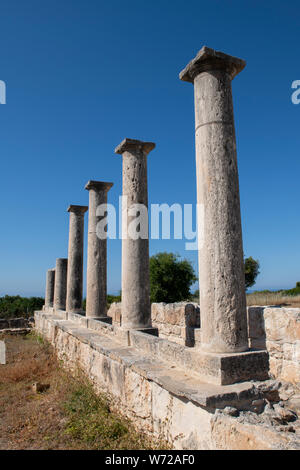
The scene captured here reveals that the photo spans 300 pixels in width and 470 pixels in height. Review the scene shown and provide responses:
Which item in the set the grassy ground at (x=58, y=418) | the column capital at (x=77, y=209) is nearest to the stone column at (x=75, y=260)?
the column capital at (x=77, y=209)

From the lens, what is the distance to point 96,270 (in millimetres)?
9977

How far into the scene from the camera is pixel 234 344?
3.95 meters

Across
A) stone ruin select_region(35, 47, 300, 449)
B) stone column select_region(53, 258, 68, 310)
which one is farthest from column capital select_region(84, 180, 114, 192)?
stone column select_region(53, 258, 68, 310)

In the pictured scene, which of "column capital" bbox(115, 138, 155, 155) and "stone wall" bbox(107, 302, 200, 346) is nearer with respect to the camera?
"column capital" bbox(115, 138, 155, 155)

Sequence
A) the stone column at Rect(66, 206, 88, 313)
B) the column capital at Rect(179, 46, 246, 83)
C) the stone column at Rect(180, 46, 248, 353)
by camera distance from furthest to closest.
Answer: the stone column at Rect(66, 206, 88, 313) → the column capital at Rect(179, 46, 246, 83) → the stone column at Rect(180, 46, 248, 353)

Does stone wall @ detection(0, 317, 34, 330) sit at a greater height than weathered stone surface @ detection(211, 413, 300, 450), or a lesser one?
lesser

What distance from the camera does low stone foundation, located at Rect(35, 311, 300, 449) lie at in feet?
9.78

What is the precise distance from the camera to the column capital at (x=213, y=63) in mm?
4469

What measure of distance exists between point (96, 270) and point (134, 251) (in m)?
3.36

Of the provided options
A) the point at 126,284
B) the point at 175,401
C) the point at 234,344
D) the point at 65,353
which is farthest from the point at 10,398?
the point at 234,344

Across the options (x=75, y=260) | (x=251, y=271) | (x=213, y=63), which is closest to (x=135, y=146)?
(x=213, y=63)

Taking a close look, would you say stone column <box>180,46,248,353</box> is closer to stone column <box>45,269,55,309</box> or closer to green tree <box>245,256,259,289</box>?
stone column <box>45,269,55,309</box>

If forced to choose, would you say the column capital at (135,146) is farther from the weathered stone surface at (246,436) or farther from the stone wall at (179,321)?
the weathered stone surface at (246,436)
